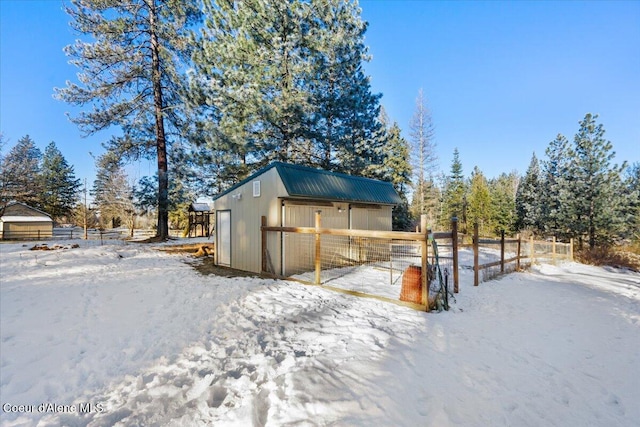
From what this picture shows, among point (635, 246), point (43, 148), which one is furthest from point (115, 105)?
point (43, 148)

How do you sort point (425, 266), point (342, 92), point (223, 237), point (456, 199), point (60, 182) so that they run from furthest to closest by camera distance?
point (60, 182), point (456, 199), point (342, 92), point (223, 237), point (425, 266)

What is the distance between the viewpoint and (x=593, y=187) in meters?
14.4

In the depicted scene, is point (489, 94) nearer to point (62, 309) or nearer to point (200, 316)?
point (200, 316)

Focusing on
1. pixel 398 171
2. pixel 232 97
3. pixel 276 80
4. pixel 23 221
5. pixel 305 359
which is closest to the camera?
pixel 305 359

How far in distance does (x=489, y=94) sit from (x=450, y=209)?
16.2 meters

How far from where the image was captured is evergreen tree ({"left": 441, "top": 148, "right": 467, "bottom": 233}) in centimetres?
2853

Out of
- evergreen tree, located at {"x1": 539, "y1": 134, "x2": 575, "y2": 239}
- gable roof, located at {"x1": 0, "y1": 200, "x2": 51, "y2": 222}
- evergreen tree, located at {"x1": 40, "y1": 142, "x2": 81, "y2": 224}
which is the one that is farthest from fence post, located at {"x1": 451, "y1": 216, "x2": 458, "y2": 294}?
evergreen tree, located at {"x1": 40, "y1": 142, "x2": 81, "y2": 224}

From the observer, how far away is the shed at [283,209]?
22.9 ft

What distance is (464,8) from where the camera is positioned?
10109mm

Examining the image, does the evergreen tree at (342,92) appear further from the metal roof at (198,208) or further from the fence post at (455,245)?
the metal roof at (198,208)

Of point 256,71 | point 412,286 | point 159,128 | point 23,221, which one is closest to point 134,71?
point 159,128

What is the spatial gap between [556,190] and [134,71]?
2536 cm

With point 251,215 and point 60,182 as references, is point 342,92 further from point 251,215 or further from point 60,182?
point 60,182

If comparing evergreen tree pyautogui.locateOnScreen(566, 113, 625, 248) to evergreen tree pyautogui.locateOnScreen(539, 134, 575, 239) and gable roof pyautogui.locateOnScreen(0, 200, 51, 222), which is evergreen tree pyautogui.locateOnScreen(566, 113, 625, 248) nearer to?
evergreen tree pyautogui.locateOnScreen(539, 134, 575, 239)
